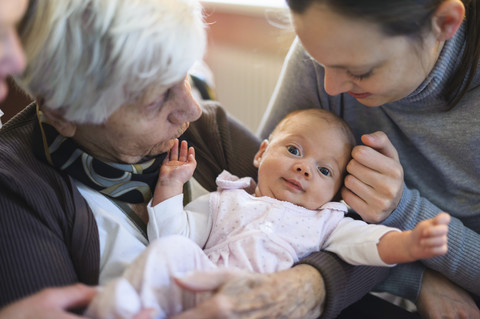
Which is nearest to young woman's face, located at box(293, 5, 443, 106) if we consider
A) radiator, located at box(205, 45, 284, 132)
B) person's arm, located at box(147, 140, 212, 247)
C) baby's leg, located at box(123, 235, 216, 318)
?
person's arm, located at box(147, 140, 212, 247)

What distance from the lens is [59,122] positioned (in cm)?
109

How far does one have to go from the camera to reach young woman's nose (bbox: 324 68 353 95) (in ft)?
3.95

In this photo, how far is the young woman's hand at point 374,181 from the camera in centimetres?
130

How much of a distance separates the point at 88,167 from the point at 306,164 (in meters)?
Result: 0.63

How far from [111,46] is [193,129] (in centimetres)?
61

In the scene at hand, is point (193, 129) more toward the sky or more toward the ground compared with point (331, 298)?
more toward the sky

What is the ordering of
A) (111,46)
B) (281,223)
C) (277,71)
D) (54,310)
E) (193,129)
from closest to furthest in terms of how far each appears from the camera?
(54,310) → (111,46) → (281,223) → (193,129) → (277,71)

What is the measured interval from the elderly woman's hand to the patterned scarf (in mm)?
389

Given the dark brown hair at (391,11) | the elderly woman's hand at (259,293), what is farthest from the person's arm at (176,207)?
the dark brown hair at (391,11)

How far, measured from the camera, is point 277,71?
279 cm

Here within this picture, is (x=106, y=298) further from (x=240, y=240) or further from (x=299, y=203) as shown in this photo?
(x=299, y=203)

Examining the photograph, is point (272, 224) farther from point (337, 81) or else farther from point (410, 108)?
point (410, 108)

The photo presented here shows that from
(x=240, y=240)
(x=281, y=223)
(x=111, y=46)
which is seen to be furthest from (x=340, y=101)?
(x=111, y=46)

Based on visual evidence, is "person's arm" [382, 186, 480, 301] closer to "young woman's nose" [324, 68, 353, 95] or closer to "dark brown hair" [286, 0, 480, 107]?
"young woman's nose" [324, 68, 353, 95]
